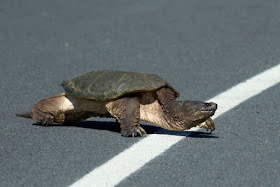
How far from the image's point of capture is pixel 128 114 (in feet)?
18.4

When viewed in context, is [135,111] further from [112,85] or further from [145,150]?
[145,150]

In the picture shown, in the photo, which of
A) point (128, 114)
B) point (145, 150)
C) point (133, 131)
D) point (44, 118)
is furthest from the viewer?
point (44, 118)

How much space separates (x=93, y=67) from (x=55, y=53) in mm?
891

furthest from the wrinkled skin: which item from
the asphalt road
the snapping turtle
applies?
the asphalt road

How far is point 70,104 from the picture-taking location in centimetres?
598

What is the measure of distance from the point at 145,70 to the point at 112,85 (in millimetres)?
2304

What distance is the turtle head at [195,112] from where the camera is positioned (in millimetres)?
5414

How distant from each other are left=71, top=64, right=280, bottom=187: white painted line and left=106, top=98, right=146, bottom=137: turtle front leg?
0.38 feet

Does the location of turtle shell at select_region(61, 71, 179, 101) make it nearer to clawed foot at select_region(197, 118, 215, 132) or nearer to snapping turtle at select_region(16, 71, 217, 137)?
snapping turtle at select_region(16, 71, 217, 137)

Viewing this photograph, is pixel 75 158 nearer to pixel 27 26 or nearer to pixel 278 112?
pixel 278 112

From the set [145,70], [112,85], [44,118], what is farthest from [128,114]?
[145,70]

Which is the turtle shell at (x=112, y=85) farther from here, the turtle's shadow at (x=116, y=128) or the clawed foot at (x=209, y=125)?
the clawed foot at (x=209, y=125)

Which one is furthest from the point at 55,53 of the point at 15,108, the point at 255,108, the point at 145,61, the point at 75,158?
the point at 75,158

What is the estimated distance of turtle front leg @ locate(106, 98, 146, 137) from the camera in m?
5.52
